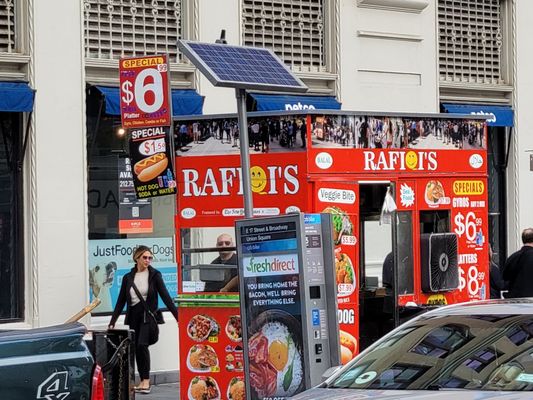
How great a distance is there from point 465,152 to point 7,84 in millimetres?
5488

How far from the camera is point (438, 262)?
13.0m

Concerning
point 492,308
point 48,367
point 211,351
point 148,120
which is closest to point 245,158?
point 211,351

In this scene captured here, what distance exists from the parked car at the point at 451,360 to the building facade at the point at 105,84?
8.17 metres

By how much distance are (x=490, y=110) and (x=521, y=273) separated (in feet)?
17.1

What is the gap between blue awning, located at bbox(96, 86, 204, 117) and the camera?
52.4 ft

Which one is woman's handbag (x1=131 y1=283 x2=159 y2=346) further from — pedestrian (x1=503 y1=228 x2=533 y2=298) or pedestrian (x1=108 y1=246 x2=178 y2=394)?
pedestrian (x1=503 y1=228 x2=533 y2=298)

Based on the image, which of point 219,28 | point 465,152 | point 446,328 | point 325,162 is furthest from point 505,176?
point 446,328

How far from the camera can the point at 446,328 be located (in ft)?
26.3

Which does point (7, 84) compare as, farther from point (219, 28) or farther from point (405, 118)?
point (405, 118)

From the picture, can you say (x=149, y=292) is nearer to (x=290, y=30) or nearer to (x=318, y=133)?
(x=318, y=133)

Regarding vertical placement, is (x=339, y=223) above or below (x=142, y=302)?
above

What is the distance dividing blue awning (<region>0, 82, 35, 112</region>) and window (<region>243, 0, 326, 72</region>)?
3606 mm

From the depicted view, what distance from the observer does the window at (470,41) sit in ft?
68.0

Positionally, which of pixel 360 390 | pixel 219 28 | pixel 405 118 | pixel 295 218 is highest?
pixel 219 28
